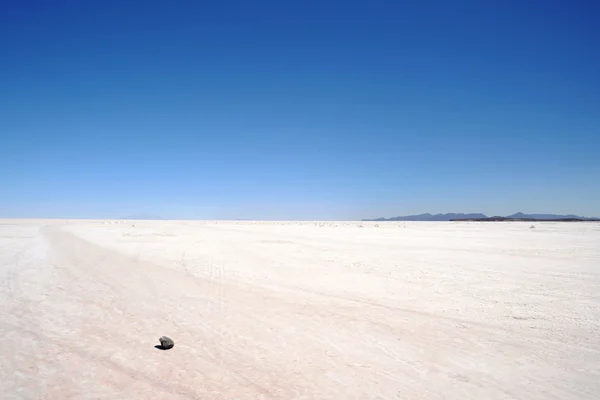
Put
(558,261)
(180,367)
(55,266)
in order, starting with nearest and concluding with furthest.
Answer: (180,367) → (55,266) → (558,261)

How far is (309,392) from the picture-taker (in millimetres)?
4613

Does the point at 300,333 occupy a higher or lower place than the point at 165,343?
lower

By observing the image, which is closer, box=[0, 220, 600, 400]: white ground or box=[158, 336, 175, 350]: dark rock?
box=[0, 220, 600, 400]: white ground

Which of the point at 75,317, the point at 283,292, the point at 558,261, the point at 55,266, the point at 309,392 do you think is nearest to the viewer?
the point at 309,392

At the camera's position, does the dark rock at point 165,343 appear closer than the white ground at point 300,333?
No

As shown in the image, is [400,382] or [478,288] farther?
[478,288]

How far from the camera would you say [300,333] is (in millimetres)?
6770

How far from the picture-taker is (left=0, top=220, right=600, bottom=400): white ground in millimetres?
4742

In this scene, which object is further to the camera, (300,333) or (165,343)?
(300,333)

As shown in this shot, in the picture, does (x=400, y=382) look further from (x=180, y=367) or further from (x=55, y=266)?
(x=55, y=266)

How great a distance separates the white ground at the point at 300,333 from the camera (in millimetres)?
4742

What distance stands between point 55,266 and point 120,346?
396 inches

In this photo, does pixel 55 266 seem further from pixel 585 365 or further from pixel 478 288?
pixel 585 365

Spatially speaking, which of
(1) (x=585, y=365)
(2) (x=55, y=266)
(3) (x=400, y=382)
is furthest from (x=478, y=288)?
(2) (x=55, y=266)
